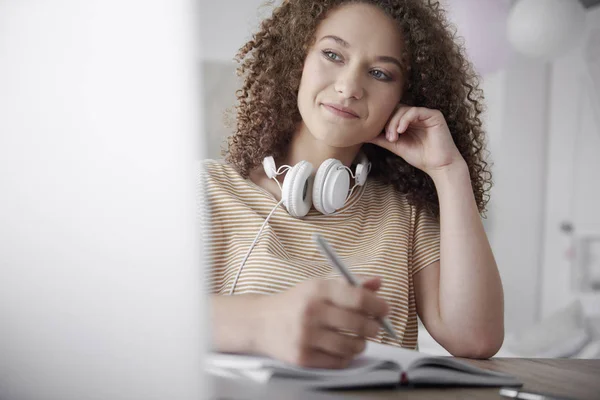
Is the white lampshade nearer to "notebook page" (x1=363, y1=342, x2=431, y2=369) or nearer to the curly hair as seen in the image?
the curly hair

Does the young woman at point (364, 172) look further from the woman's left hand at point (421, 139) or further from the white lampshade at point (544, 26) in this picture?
the white lampshade at point (544, 26)

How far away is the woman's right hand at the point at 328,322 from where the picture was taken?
522 millimetres

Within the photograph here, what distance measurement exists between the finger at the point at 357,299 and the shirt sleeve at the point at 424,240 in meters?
0.48

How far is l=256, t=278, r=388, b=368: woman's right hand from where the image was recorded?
522 mm

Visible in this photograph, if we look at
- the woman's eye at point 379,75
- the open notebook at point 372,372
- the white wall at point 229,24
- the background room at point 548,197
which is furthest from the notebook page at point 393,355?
the background room at point 548,197

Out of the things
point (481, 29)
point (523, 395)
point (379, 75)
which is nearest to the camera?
point (523, 395)

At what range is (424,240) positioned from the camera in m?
1.01

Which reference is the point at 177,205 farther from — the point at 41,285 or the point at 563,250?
the point at 563,250

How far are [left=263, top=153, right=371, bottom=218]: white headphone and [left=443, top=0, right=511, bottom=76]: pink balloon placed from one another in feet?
2.96

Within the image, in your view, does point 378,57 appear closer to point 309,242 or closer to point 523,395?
point 309,242

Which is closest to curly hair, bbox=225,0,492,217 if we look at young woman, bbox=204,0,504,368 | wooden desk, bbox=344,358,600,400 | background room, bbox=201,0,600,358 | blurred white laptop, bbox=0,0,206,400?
young woman, bbox=204,0,504,368

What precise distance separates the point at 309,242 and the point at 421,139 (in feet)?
0.85

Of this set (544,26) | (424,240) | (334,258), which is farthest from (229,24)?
(544,26)

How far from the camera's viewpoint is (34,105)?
41 cm
